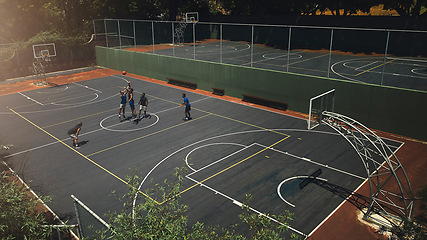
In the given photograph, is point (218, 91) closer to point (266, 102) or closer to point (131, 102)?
point (266, 102)

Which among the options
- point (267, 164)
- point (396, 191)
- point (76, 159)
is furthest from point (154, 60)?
point (396, 191)

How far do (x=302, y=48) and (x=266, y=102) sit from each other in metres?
21.6

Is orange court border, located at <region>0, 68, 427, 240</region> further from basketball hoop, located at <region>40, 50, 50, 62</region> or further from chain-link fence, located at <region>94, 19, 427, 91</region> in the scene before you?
basketball hoop, located at <region>40, 50, 50, 62</region>

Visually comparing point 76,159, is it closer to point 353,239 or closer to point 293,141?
point 293,141

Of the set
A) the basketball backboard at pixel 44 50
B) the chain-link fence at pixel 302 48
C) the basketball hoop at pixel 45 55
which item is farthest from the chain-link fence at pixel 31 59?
the chain-link fence at pixel 302 48

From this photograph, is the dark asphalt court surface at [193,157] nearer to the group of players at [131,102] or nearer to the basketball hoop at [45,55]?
the group of players at [131,102]

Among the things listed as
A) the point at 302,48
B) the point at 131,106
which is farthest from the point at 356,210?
the point at 302,48

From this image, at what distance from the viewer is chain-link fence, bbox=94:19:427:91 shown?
93.3 feet

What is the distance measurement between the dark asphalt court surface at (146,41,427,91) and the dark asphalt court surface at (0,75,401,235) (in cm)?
588

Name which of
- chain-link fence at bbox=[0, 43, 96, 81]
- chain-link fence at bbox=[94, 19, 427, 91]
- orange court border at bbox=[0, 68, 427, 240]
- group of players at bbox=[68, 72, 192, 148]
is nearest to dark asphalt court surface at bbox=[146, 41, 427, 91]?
chain-link fence at bbox=[94, 19, 427, 91]

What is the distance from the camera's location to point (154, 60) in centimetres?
3325

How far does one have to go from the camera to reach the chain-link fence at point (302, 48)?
93.3ft

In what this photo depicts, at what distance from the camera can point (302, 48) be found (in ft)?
141

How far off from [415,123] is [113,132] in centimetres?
1749
